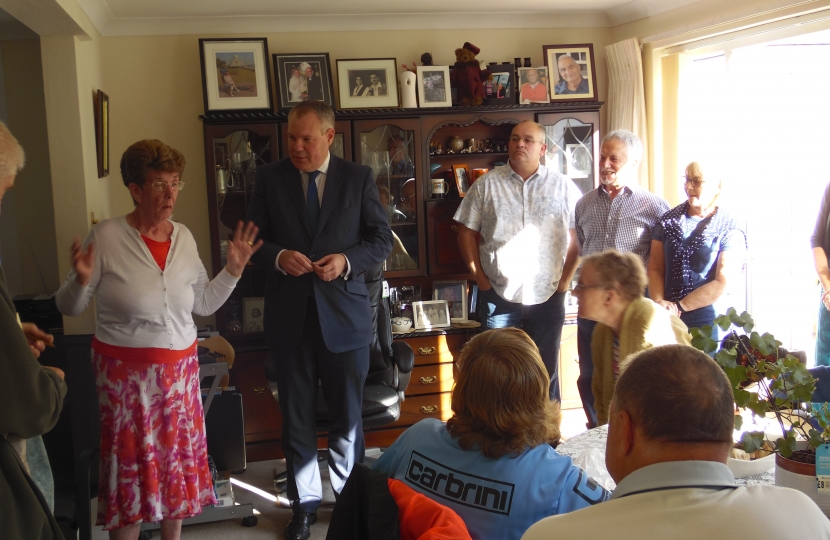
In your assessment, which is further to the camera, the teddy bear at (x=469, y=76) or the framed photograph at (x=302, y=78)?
the teddy bear at (x=469, y=76)

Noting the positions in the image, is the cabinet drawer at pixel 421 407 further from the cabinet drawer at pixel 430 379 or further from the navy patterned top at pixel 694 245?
the navy patterned top at pixel 694 245

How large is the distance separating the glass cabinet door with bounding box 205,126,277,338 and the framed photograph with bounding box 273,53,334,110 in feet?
0.95

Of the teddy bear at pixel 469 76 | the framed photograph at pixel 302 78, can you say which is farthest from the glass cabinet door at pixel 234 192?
the teddy bear at pixel 469 76

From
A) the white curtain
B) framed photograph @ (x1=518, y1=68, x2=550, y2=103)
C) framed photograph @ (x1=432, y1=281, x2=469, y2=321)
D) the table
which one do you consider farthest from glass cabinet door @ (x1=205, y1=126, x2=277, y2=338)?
the table

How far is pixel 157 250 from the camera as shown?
2.31 m

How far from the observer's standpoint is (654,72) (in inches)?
170

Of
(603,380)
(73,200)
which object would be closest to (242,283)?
(73,200)

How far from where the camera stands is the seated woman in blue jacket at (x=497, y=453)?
4.33ft

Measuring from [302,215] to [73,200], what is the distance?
1457 millimetres

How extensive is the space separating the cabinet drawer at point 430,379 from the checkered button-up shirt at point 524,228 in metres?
0.65

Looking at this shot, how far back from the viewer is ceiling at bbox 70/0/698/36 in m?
3.97

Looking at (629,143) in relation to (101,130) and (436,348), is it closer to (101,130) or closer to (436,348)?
(436,348)

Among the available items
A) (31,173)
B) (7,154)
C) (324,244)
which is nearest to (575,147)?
(324,244)

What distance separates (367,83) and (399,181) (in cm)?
62
